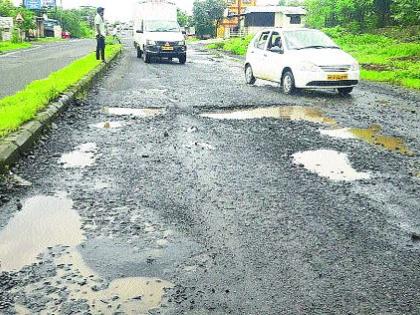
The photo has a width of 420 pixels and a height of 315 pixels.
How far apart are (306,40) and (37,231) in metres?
10.6

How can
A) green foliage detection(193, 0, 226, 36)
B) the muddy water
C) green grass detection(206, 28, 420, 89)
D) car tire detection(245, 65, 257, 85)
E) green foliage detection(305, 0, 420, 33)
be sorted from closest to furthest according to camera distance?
the muddy water, car tire detection(245, 65, 257, 85), green grass detection(206, 28, 420, 89), green foliage detection(305, 0, 420, 33), green foliage detection(193, 0, 226, 36)

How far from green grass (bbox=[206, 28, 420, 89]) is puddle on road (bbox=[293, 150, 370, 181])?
902cm

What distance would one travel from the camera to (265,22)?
63000 mm

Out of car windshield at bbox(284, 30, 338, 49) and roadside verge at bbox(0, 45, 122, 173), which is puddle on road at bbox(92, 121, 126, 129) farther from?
car windshield at bbox(284, 30, 338, 49)

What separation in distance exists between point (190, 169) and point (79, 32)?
103987 mm

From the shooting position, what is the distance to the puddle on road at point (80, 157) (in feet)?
19.1

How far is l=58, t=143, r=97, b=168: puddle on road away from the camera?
19.1 feet

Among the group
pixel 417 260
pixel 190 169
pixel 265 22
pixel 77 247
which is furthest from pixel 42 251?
pixel 265 22

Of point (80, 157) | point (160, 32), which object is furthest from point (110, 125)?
point (160, 32)

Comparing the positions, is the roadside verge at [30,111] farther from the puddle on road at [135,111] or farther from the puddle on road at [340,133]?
the puddle on road at [340,133]

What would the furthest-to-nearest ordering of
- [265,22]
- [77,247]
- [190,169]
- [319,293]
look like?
[265,22] → [190,169] → [77,247] → [319,293]

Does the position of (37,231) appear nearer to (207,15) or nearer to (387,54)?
(387,54)

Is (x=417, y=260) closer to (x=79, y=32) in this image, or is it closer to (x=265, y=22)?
(x=265, y=22)

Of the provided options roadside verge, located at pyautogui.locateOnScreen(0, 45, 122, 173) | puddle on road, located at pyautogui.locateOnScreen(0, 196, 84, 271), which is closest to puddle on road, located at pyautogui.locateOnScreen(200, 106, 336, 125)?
roadside verge, located at pyautogui.locateOnScreen(0, 45, 122, 173)
